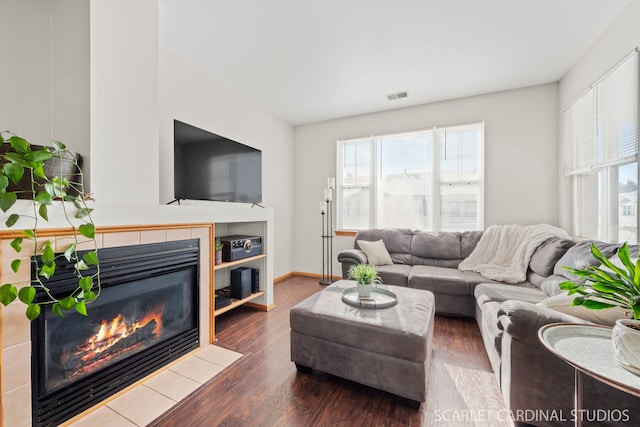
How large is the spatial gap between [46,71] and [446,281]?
3.67m

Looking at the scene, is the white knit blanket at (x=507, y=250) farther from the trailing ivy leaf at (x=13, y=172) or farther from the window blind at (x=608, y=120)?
the trailing ivy leaf at (x=13, y=172)

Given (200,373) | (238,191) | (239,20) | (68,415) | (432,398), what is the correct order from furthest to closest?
(238,191) < (239,20) < (200,373) < (432,398) < (68,415)

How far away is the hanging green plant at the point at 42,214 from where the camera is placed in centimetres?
95

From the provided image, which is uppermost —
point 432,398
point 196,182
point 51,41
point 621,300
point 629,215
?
point 51,41

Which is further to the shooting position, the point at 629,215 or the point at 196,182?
the point at 196,182

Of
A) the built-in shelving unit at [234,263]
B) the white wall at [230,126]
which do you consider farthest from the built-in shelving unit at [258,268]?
the white wall at [230,126]

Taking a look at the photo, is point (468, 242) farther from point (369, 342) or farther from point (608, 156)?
point (369, 342)

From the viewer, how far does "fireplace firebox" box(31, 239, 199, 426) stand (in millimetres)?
1281

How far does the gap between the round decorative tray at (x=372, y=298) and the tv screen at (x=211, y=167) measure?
159 cm

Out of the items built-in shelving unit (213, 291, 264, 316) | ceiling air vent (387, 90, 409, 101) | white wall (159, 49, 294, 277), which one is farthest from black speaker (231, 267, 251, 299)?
ceiling air vent (387, 90, 409, 101)

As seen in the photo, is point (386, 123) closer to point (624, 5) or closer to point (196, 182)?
point (624, 5)

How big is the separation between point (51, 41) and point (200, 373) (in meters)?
2.42

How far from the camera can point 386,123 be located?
397cm

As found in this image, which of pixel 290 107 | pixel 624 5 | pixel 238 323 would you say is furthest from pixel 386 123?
pixel 238 323
